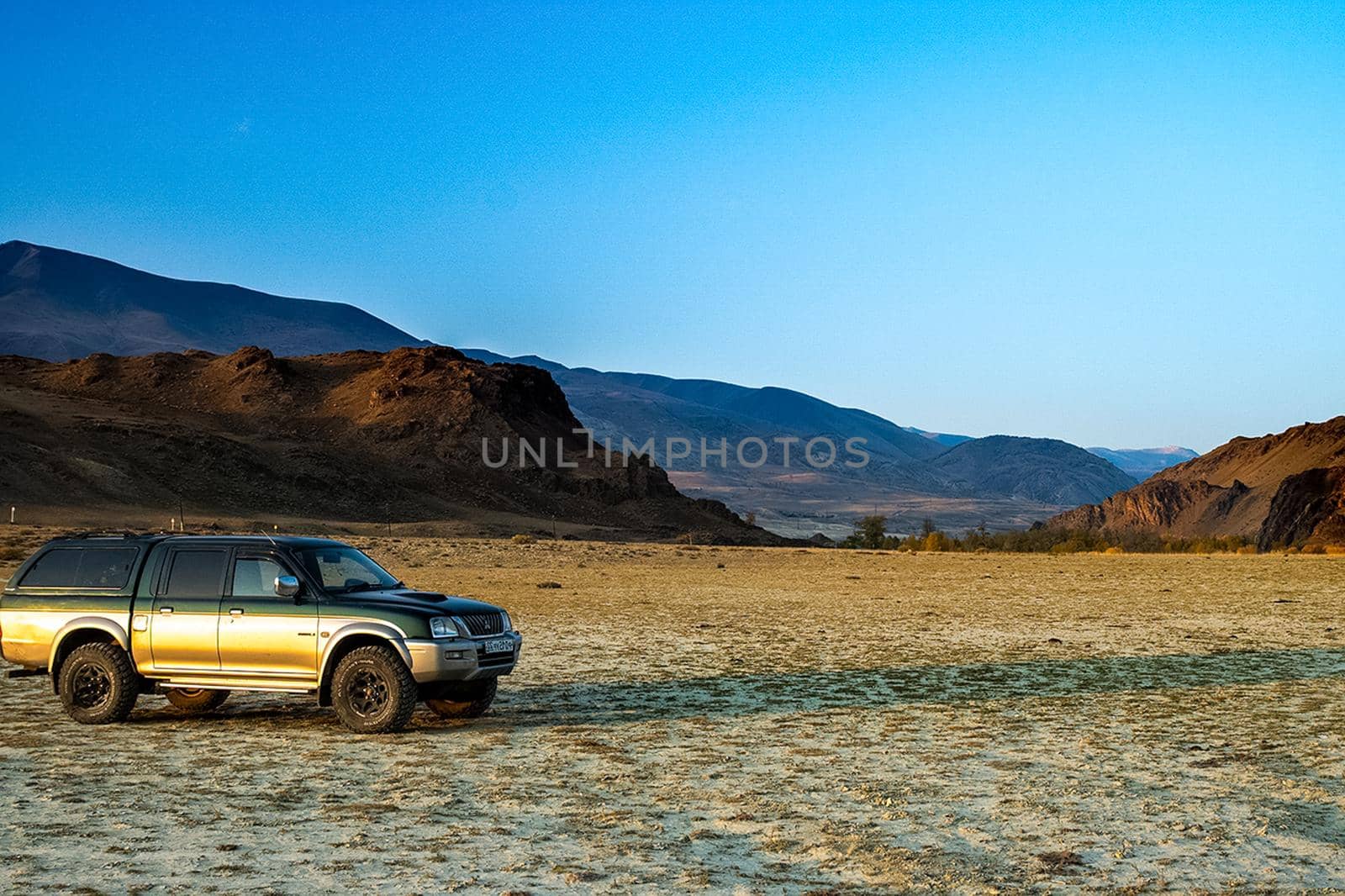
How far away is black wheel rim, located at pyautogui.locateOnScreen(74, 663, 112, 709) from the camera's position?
488 inches

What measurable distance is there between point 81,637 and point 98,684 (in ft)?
1.74

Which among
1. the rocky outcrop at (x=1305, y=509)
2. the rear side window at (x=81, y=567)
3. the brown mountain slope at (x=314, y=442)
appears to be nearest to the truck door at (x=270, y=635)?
the rear side window at (x=81, y=567)

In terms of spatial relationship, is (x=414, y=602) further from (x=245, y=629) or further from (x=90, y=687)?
(x=90, y=687)

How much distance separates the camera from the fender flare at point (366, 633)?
11516mm

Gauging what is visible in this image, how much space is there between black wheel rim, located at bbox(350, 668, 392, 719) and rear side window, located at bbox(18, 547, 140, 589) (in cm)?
284

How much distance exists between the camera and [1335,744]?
37.7 ft

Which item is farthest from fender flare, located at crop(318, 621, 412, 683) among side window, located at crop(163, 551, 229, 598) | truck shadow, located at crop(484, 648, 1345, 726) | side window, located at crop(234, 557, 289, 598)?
truck shadow, located at crop(484, 648, 1345, 726)

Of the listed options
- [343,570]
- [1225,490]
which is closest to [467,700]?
[343,570]

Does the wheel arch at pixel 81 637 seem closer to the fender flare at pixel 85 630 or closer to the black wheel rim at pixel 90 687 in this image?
the fender flare at pixel 85 630

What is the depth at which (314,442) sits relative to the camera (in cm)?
9919

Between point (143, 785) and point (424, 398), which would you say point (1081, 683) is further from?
point (424, 398)

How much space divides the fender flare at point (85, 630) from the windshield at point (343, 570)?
1.92 meters

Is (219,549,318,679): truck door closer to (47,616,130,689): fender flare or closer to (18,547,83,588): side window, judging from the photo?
(47,616,130,689): fender flare

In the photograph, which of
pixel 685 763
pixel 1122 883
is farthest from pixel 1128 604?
pixel 1122 883
